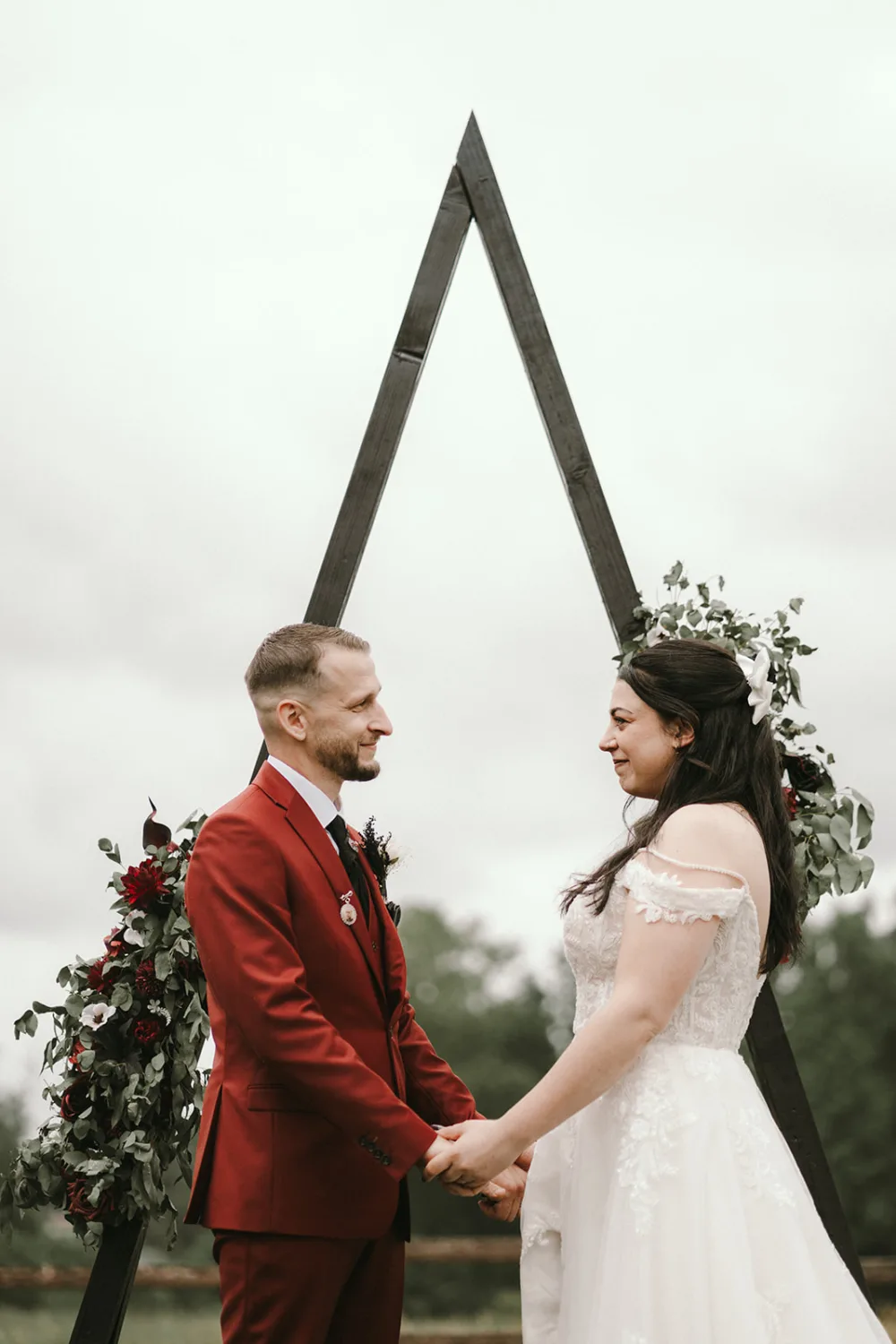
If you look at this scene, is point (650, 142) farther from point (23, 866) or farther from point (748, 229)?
point (23, 866)

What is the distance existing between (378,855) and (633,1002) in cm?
72

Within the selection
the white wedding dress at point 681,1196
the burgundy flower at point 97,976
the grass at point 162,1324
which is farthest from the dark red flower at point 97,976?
the grass at point 162,1324

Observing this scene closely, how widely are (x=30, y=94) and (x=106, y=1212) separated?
3.38m

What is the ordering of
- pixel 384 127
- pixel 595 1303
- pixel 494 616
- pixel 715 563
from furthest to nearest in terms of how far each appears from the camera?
1. pixel 494 616
2. pixel 715 563
3. pixel 384 127
4. pixel 595 1303

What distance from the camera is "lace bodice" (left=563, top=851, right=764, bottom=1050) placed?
1821 millimetres

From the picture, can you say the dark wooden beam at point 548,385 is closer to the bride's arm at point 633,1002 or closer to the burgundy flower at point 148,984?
the bride's arm at point 633,1002

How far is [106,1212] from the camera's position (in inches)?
101

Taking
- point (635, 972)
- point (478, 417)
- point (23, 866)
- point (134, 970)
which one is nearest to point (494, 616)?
point (478, 417)

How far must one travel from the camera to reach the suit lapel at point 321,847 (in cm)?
207

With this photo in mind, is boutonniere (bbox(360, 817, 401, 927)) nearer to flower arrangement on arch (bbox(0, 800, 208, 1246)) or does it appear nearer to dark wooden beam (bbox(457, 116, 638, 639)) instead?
flower arrangement on arch (bbox(0, 800, 208, 1246))

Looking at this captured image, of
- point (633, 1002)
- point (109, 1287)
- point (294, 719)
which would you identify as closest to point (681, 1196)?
point (633, 1002)

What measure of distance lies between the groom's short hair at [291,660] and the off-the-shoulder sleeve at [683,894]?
675mm

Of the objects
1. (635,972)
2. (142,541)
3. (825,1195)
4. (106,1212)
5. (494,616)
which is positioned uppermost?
(494,616)

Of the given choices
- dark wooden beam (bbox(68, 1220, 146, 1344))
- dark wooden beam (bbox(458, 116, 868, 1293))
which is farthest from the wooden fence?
dark wooden beam (bbox(458, 116, 868, 1293))
